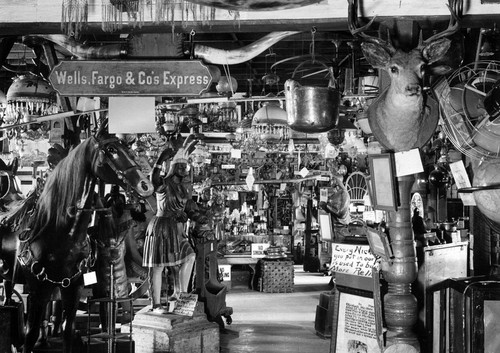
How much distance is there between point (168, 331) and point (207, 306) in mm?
1877

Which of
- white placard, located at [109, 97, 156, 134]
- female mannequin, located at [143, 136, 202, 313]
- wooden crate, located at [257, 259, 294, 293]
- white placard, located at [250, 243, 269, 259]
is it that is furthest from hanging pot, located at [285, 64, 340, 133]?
white placard, located at [250, 243, 269, 259]

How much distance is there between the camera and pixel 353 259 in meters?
5.21

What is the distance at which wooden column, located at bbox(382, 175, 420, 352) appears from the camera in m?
4.11

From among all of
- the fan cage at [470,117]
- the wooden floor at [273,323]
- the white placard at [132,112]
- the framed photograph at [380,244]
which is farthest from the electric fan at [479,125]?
the wooden floor at [273,323]

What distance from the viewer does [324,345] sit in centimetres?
773

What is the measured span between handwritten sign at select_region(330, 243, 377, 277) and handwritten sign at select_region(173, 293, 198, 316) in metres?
1.69

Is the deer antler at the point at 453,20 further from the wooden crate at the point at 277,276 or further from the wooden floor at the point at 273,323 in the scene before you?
the wooden crate at the point at 277,276

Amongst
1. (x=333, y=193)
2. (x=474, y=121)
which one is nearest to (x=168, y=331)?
(x=474, y=121)

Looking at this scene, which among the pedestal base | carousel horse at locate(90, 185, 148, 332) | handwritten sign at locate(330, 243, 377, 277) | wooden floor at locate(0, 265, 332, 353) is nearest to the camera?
handwritten sign at locate(330, 243, 377, 277)

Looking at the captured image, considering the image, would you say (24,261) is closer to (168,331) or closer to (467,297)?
(168,331)

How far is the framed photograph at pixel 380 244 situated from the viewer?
411 centimetres

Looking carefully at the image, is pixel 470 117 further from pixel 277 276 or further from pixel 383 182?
pixel 277 276

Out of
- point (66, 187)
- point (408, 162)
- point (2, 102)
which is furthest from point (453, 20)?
point (2, 102)

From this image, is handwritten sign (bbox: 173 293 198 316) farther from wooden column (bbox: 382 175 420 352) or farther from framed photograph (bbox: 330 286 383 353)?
wooden column (bbox: 382 175 420 352)
